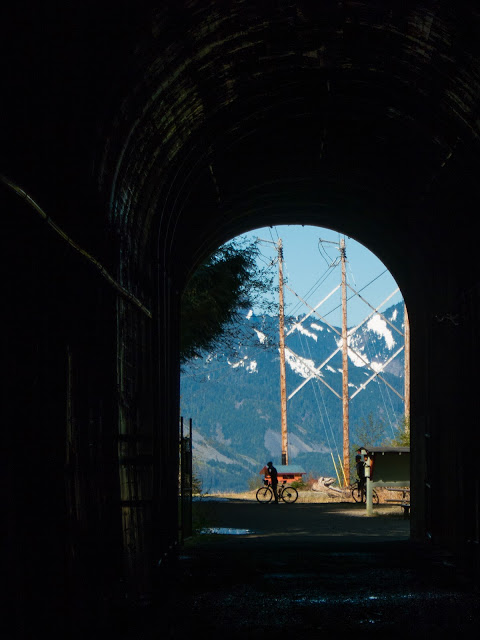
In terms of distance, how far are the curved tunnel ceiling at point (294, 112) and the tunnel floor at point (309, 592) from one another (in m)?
3.86

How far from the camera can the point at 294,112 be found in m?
12.0

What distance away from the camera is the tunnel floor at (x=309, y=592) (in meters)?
8.37

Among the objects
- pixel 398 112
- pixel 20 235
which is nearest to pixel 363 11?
pixel 398 112

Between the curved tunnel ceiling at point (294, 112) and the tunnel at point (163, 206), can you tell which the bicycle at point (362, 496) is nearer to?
the tunnel at point (163, 206)

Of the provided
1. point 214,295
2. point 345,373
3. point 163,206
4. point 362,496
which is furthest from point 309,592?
point 345,373

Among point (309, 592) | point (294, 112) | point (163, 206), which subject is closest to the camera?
point (309, 592)

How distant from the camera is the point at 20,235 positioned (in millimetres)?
5539

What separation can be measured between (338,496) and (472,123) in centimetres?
2776

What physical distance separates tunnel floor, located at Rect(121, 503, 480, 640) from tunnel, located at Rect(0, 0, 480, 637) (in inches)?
18.7

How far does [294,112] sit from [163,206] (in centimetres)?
220

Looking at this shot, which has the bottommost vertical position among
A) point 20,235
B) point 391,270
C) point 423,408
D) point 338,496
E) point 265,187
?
point 338,496

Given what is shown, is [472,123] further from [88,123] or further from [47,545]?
[47,545]

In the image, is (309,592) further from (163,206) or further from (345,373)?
(345,373)

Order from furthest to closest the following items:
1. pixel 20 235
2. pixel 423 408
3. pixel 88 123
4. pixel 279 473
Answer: pixel 279 473 < pixel 423 408 < pixel 88 123 < pixel 20 235
